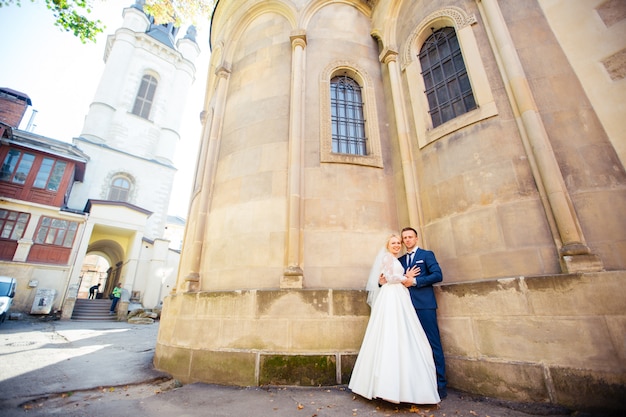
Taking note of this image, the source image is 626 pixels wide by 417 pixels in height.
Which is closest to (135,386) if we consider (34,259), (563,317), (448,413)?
(448,413)

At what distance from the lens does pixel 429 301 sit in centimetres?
398

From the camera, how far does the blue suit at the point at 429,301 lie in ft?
12.3

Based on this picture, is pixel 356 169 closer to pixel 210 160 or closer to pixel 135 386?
pixel 210 160

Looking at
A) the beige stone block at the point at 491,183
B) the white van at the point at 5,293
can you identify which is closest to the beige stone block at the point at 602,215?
the beige stone block at the point at 491,183

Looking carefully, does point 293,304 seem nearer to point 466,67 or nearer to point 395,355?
point 395,355

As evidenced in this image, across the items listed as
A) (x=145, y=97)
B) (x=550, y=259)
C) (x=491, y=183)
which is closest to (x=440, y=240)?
(x=491, y=183)

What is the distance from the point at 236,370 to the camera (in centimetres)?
440

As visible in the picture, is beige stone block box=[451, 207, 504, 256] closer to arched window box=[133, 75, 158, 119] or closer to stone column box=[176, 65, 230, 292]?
stone column box=[176, 65, 230, 292]

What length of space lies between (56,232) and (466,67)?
2482 centimetres

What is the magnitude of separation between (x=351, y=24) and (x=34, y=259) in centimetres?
2284

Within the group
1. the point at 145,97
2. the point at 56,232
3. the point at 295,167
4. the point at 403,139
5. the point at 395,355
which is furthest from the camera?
the point at 145,97

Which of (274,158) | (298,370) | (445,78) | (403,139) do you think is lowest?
(298,370)

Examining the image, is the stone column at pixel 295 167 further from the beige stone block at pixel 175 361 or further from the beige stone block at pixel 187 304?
the beige stone block at pixel 175 361

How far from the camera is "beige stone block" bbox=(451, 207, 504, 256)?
4414 millimetres
